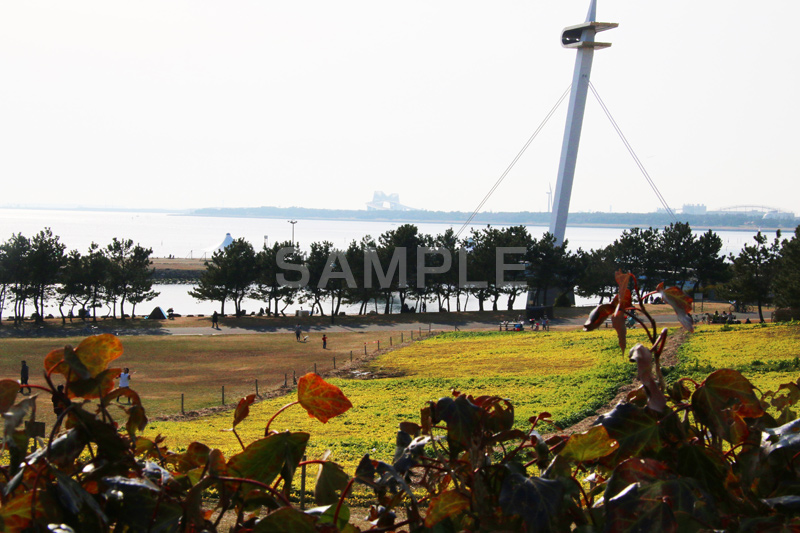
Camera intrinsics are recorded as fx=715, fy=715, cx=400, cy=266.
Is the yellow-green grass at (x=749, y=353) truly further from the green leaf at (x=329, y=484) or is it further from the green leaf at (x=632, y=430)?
the green leaf at (x=329, y=484)

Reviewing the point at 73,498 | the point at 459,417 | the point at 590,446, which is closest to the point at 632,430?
the point at 590,446

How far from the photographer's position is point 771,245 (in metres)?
44.9

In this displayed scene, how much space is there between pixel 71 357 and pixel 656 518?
3.96 ft

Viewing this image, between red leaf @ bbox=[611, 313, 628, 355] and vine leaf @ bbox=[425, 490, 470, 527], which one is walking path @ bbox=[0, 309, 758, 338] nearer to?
vine leaf @ bbox=[425, 490, 470, 527]

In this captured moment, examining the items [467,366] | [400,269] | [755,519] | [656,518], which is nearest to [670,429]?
[755,519]

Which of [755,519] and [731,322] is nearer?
[755,519]

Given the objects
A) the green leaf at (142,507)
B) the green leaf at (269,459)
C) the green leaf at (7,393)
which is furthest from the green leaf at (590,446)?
the green leaf at (7,393)

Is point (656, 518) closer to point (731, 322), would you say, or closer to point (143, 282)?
point (731, 322)

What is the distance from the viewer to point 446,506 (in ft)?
5.47

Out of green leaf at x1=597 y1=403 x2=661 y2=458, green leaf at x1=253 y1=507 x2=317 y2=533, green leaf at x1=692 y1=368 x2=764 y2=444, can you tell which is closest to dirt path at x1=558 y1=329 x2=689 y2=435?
green leaf at x1=692 y1=368 x2=764 y2=444

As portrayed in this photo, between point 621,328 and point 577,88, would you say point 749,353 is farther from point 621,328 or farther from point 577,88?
point 577,88

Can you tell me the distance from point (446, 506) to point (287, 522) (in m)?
0.42

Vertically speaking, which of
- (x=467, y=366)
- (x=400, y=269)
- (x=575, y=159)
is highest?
(x=575, y=159)

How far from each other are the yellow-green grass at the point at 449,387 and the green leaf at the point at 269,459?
9.69 m
